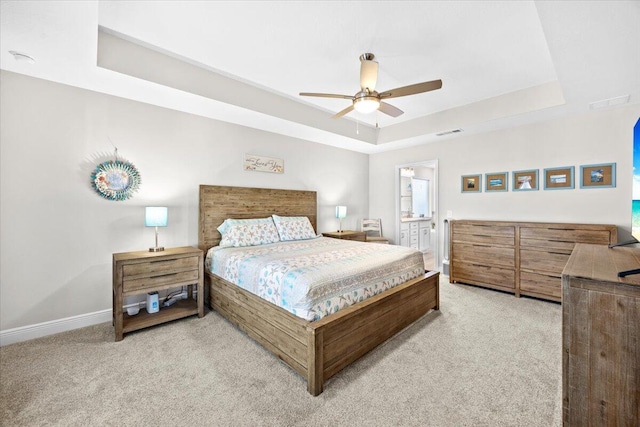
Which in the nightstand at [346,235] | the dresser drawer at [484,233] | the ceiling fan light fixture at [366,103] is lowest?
the nightstand at [346,235]

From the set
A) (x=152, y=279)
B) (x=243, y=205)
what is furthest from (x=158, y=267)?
(x=243, y=205)

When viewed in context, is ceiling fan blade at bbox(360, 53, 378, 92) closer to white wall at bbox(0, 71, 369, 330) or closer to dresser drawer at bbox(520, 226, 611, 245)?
white wall at bbox(0, 71, 369, 330)

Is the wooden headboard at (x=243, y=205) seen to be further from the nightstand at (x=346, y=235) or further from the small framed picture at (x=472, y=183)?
the small framed picture at (x=472, y=183)

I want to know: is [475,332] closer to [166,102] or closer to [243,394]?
[243,394]

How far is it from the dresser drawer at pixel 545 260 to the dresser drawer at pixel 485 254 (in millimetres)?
148

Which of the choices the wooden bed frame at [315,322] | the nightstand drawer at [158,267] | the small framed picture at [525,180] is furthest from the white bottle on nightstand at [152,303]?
the small framed picture at [525,180]

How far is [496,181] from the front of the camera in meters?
4.25

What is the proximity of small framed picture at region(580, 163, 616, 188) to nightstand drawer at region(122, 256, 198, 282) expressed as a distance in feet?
16.7

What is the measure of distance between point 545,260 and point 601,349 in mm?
3182

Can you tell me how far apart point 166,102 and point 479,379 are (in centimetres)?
418

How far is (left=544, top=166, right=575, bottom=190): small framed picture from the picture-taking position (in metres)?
3.63

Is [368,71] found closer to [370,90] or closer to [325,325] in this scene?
[370,90]

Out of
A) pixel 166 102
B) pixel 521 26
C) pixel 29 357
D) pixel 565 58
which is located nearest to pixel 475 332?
pixel 565 58

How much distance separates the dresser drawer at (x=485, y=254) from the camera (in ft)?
12.5
